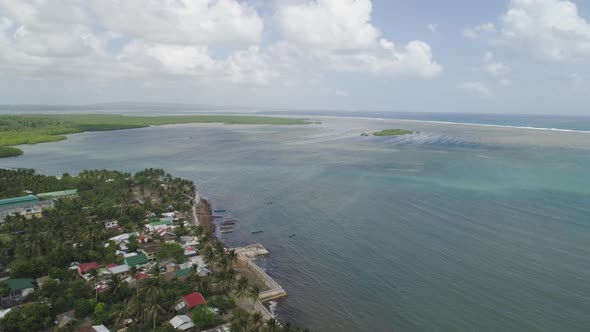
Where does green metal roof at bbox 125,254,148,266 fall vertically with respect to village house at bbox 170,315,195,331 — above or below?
above

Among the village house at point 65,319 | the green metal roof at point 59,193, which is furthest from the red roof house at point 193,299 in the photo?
the green metal roof at point 59,193

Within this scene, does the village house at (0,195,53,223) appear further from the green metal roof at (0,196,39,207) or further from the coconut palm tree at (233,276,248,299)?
the coconut palm tree at (233,276,248,299)

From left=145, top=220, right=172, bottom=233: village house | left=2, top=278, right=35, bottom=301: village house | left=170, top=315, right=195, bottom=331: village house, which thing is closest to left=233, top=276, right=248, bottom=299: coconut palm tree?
left=170, top=315, right=195, bottom=331: village house

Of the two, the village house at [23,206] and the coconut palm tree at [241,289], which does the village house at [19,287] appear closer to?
the coconut palm tree at [241,289]

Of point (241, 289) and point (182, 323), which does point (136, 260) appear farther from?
point (241, 289)

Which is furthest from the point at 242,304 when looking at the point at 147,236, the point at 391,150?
the point at 391,150

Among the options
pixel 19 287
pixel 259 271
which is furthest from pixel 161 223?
pixel 259 271
